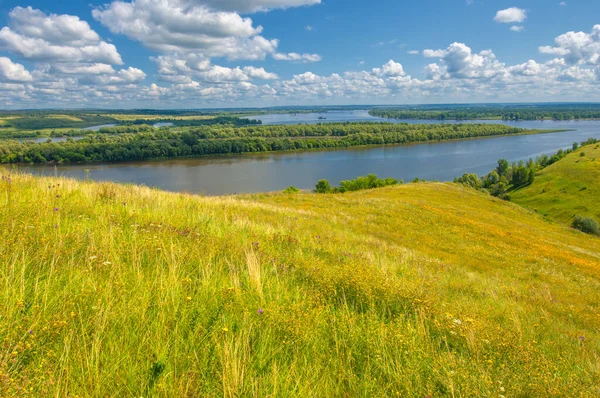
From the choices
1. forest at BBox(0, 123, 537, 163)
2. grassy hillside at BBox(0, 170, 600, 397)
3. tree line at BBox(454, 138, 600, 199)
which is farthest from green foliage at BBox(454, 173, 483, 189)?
grassy hillside at BBox(0, 170, 600, 397)

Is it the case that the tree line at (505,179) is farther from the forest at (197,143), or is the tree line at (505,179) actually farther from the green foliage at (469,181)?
the forest at (197,143)

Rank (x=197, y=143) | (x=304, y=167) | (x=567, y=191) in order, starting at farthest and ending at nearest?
1. (x=197, y=143)
2. (x=304, y=167)
3. (x=567, y=191)

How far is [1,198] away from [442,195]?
1422 inches

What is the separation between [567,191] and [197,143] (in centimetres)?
9675

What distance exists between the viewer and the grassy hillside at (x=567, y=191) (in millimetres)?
58406

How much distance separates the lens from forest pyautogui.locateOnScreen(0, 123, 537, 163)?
79375 mm

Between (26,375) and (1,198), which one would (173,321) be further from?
(1,198)

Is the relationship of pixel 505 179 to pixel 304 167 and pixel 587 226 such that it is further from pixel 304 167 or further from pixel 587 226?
pixel 304 167

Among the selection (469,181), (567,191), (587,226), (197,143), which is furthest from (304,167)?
(587,226)

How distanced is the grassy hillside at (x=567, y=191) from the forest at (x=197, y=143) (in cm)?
6372

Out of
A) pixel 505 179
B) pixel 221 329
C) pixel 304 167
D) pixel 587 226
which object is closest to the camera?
pixel 221 329

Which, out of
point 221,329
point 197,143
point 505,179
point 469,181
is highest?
point 221,329

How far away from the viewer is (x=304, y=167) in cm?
8312

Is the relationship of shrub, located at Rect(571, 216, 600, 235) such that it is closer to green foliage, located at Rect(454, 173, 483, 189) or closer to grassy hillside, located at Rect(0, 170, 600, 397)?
green foliage, located at Rect(454, 173, 483, 189)
